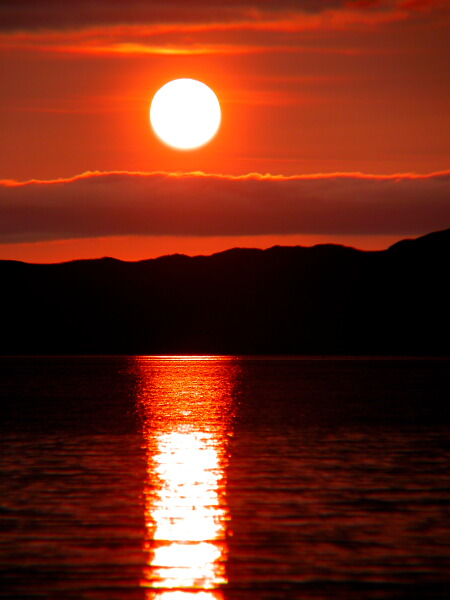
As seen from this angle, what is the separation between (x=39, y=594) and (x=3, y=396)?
3087 inches

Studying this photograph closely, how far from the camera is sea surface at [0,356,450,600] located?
1847 centimetres

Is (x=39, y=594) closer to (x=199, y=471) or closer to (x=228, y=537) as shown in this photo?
(x=228, y=537)

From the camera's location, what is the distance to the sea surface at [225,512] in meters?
18.5

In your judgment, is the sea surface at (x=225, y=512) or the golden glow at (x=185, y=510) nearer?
the sea surface at (x=225, y=512)

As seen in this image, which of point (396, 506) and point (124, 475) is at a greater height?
point (124, 475)

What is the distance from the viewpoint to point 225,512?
25.7 meters

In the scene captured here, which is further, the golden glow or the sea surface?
the golden glow

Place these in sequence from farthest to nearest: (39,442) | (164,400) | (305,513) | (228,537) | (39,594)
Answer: (164,400) < (39,442) < (305,513) < (228,537) < (39,594)

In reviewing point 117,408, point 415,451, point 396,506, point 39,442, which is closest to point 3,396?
point 117,408

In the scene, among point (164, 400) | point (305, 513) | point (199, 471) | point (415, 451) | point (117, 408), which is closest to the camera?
point (305, 513)

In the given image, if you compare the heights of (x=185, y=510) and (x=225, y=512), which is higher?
(x=185, y=510)

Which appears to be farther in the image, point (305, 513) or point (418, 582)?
point (305, 513)

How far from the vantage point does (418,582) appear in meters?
18.4

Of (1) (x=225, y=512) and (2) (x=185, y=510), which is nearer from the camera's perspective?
(1) (x=225, y=512)
